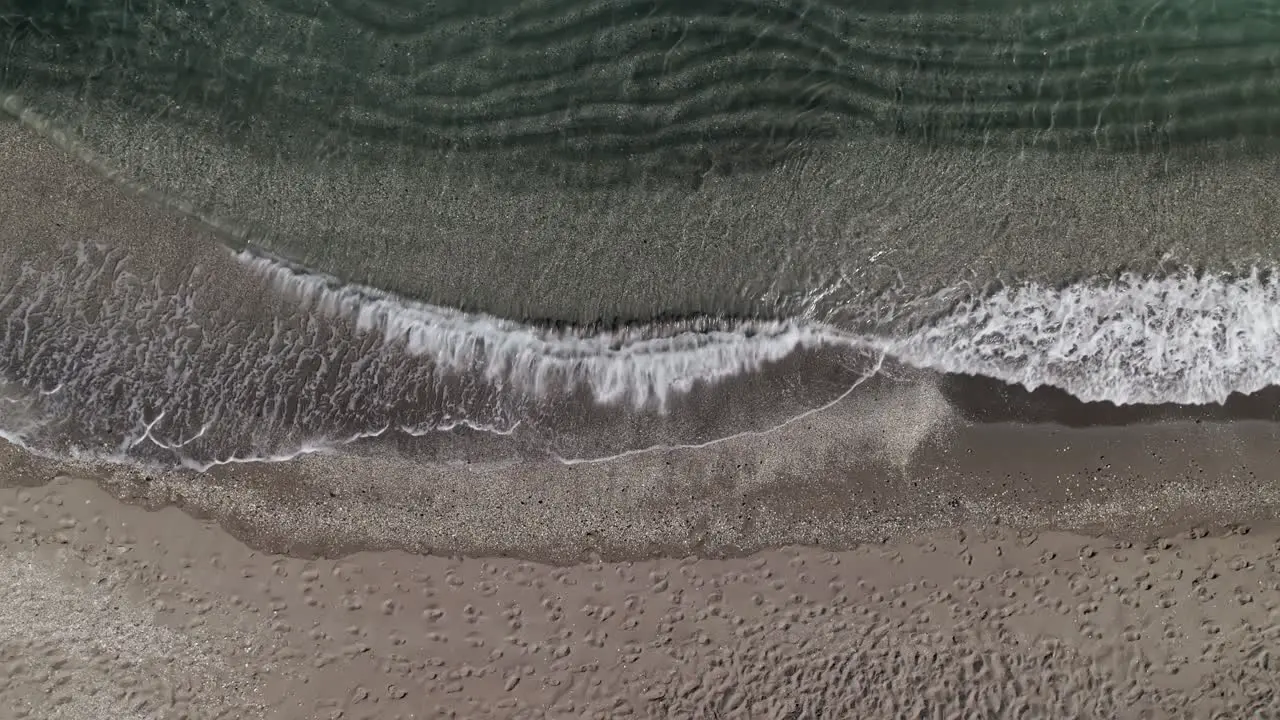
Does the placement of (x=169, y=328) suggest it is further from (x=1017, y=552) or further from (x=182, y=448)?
(x=1017, y=552)

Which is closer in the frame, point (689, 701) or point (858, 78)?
point (689, 701)

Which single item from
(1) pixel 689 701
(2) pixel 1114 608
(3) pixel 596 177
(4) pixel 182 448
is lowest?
(1) pixel 689 701

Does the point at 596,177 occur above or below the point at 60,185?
above

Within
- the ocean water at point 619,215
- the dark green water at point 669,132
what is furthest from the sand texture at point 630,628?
the dark green water at point 669,132

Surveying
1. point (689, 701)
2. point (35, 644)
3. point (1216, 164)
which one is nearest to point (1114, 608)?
point (689, 701)

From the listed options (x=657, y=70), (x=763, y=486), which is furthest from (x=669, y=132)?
(x=763, y=486)

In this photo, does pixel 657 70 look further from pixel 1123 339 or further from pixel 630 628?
pixel 630 628

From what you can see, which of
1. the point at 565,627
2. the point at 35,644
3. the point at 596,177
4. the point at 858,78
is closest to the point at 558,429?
the point at 565,627
